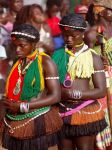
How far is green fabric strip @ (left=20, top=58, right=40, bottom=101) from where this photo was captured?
407 cm

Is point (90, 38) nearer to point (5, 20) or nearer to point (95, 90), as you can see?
point (95, 90)

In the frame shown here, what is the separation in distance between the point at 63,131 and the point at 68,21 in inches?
42.7

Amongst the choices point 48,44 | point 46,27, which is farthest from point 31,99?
point 46,27

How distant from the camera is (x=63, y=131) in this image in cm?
460

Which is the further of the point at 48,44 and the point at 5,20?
the point at 5,20

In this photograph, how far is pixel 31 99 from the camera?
4.09 meters

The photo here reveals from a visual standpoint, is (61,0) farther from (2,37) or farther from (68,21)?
(68,21)

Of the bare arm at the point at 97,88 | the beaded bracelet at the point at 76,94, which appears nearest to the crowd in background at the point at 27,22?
the bare arm at the point at 97,88

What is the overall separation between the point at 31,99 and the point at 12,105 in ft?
0.70

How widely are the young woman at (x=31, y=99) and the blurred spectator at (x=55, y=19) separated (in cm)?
329

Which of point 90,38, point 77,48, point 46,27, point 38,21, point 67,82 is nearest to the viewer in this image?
point 67,82

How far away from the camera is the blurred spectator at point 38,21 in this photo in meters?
7.21

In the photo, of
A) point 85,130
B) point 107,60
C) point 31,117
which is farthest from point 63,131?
point 107,60

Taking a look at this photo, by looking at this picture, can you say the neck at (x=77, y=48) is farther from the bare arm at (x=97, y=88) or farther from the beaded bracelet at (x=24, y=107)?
the beaded bracelet at (x=24, y=107)
